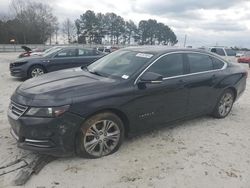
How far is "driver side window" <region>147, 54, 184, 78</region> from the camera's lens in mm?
4475

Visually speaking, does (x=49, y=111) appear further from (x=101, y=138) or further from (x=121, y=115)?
(x=121, y=115)

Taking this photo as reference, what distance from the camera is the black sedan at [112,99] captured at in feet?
11.4

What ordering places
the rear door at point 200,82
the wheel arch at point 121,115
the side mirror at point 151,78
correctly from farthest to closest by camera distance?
1. the rear door at point 200,82
2. the side mirror at point 151,78
3. the wheel arch at point 121,115

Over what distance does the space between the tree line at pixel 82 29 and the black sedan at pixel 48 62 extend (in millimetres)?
50054

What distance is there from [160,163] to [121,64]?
176 centimetres

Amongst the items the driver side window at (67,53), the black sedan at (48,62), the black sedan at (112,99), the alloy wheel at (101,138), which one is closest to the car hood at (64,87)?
the black sedan at (112,99)

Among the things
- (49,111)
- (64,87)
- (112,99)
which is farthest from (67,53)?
(49,111)

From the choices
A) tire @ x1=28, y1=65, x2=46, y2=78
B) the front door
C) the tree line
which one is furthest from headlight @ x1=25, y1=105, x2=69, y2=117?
the tree line

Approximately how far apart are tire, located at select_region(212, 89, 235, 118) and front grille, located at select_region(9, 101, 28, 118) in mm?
3905

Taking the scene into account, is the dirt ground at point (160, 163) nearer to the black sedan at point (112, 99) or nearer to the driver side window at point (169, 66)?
the black sedan at point (112, 99)

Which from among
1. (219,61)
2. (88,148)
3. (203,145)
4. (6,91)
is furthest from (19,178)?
(6,91)

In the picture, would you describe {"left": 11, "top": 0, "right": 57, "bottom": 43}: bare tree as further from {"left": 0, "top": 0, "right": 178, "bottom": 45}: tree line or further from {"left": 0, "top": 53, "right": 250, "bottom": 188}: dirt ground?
{"left": 0, "top": 53, "right": 250, "bottom": 188}: dirt ground

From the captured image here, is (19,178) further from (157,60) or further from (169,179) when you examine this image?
(157,60)

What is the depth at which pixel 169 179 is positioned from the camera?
3.45 m
